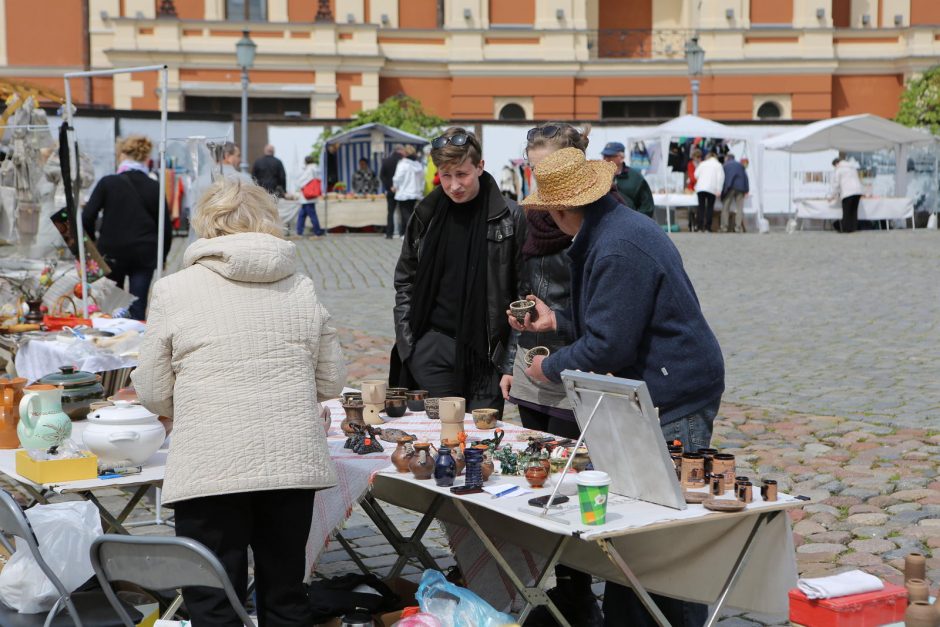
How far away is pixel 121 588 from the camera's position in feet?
12.7

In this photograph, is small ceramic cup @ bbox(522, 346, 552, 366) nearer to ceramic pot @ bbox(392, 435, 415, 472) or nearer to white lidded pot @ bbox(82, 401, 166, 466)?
ceramic pot @ bbox(392, 435, 415, 472)

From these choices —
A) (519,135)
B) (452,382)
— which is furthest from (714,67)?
(452,382)

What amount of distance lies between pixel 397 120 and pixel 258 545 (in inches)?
938

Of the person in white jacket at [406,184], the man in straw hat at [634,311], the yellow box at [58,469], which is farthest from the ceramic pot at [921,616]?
the person in white jacket at [406,184]

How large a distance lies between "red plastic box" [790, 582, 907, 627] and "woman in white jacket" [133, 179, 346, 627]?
122 cm

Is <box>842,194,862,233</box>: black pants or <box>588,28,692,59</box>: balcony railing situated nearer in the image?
<box>842,194,862,233</box>: black pants

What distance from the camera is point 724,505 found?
3088 mm

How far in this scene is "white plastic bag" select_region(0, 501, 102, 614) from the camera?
3.53 metres

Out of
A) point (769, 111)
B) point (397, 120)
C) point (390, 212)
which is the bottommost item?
point (390, 212)

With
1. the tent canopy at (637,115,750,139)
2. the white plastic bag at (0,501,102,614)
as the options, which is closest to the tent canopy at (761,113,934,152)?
the tent canopy at (637,115,750,139)

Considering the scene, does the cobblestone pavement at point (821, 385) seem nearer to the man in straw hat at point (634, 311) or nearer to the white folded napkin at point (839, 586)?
the man in straw hat at point (634, 311)

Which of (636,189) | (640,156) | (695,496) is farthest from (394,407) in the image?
(640,156)

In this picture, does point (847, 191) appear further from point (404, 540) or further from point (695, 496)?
point (695, 496)

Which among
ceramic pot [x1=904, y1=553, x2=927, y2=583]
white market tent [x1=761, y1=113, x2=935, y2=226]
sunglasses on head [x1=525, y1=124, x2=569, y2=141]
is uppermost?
white market tent [x1=761, y1=113, x2=935, y2=226]
